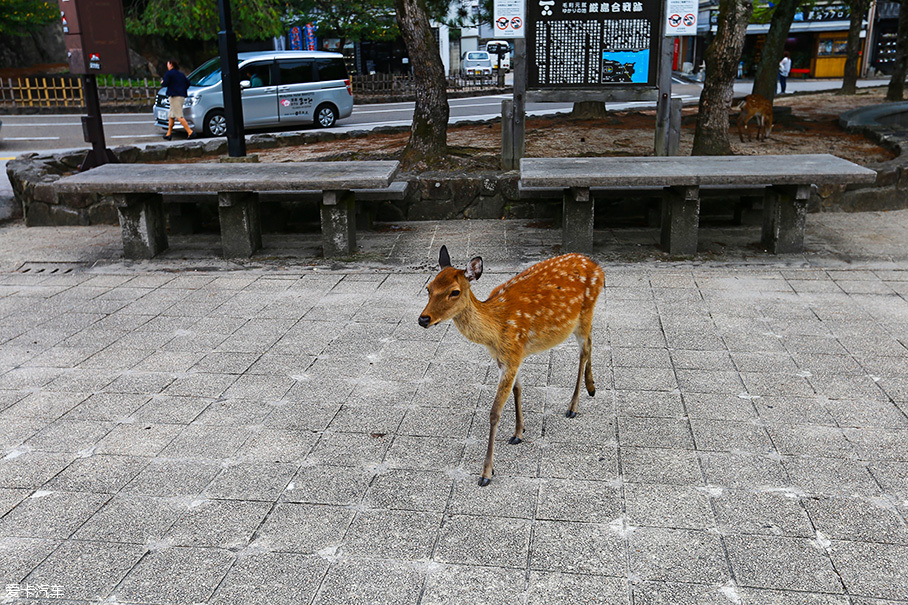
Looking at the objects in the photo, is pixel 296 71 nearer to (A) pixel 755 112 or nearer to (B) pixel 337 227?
(A) pixel 755 112

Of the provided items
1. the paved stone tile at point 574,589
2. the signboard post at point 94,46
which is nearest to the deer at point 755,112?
the signboard post at point 94,46

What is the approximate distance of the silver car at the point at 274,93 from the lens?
735 inches

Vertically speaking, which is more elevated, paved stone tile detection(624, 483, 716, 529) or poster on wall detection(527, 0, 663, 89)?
poster on wall detection(527, 0, 663, 89)

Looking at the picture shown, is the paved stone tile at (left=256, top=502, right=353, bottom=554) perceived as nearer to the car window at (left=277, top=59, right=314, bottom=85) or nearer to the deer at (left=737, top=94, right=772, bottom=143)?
the deer at (left=737, top=94, right=772, bottom=143)

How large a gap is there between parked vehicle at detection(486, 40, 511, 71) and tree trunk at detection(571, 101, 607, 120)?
22077 millimetres

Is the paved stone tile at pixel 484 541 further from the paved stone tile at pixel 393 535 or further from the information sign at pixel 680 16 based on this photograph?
the information sign at pixel 680 16

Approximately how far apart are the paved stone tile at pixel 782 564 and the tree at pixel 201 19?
79.2ft

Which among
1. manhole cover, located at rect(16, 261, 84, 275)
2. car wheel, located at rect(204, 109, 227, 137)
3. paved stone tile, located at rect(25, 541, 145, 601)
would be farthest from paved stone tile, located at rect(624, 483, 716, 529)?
car wheel, located at rect(204, 109, 227, 137)

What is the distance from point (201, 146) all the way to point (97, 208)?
3754 millimetres

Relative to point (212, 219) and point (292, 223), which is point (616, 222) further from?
point (212, 219)

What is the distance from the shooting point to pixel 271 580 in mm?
3379

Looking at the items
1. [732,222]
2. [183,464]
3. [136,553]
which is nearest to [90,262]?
[183,464]

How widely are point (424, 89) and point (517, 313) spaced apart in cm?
783

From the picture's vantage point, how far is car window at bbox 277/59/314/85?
19641 millimetres
